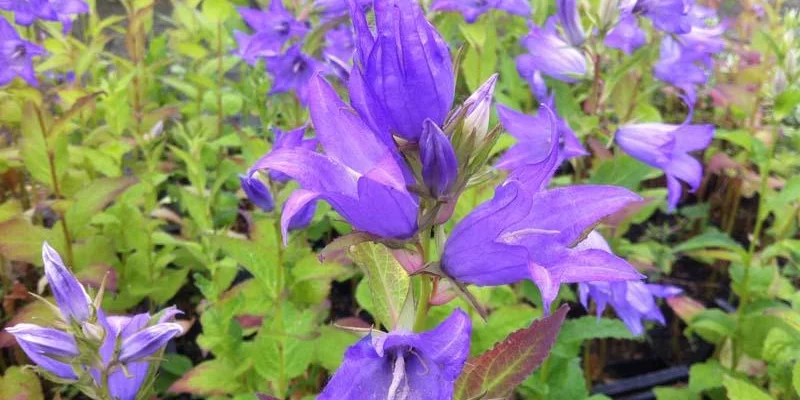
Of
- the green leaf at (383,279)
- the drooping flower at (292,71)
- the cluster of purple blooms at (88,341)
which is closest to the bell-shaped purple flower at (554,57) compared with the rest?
the drooping flower at (292,71)

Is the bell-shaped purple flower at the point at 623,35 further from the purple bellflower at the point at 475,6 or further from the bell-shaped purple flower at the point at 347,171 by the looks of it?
the bell-shaped purple flower at the point at 347,171

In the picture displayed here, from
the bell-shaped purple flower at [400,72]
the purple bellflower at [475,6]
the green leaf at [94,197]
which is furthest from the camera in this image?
the purple bellflower at [475,6]

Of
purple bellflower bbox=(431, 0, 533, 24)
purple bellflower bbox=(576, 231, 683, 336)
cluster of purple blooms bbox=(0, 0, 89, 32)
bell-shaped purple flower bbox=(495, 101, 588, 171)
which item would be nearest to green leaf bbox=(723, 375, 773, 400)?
purple bellflower bbox=(576, 231, 683, 336)

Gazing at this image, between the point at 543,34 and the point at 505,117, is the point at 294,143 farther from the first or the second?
the point at 543,34

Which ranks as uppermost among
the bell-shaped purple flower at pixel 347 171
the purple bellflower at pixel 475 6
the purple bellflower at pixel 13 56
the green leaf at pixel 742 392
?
the bell-shaped purple flower at pixel 347 171

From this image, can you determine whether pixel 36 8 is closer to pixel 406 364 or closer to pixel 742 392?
pixel 406 364

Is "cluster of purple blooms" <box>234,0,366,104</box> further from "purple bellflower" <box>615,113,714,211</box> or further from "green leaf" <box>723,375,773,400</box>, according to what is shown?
"green leaf" <box>723,375,773,400</box>

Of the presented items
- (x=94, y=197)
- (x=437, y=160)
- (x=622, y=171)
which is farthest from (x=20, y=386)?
(x=622, y=171)
